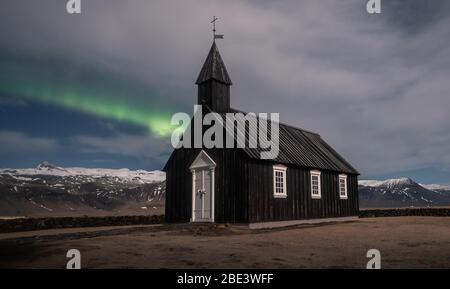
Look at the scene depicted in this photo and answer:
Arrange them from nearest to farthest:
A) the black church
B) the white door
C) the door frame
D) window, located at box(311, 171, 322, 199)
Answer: the black church < the door frame < the white door < window, located at box(311, 171, 322, 199)

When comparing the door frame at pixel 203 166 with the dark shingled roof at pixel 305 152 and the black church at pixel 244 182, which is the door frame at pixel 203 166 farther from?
the dark shingled roof at pixel 305 152

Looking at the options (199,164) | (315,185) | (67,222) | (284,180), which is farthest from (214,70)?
(67,222)

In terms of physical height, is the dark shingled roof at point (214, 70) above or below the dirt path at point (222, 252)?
above

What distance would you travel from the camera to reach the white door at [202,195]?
21469 mm

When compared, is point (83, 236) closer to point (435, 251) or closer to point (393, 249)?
point (393, 249)

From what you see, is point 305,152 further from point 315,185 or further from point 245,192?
point 245,192

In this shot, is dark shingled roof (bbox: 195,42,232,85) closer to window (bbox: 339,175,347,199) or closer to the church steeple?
the church steeple

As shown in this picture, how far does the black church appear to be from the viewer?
20.4 metres

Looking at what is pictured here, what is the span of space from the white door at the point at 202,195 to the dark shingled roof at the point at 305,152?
126 inches

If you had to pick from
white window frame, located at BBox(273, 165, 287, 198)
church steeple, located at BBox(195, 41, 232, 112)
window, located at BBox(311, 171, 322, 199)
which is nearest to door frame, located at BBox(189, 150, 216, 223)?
church steeple, located at BBox(195, 41, 232, 112)

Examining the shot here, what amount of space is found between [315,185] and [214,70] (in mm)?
10558
